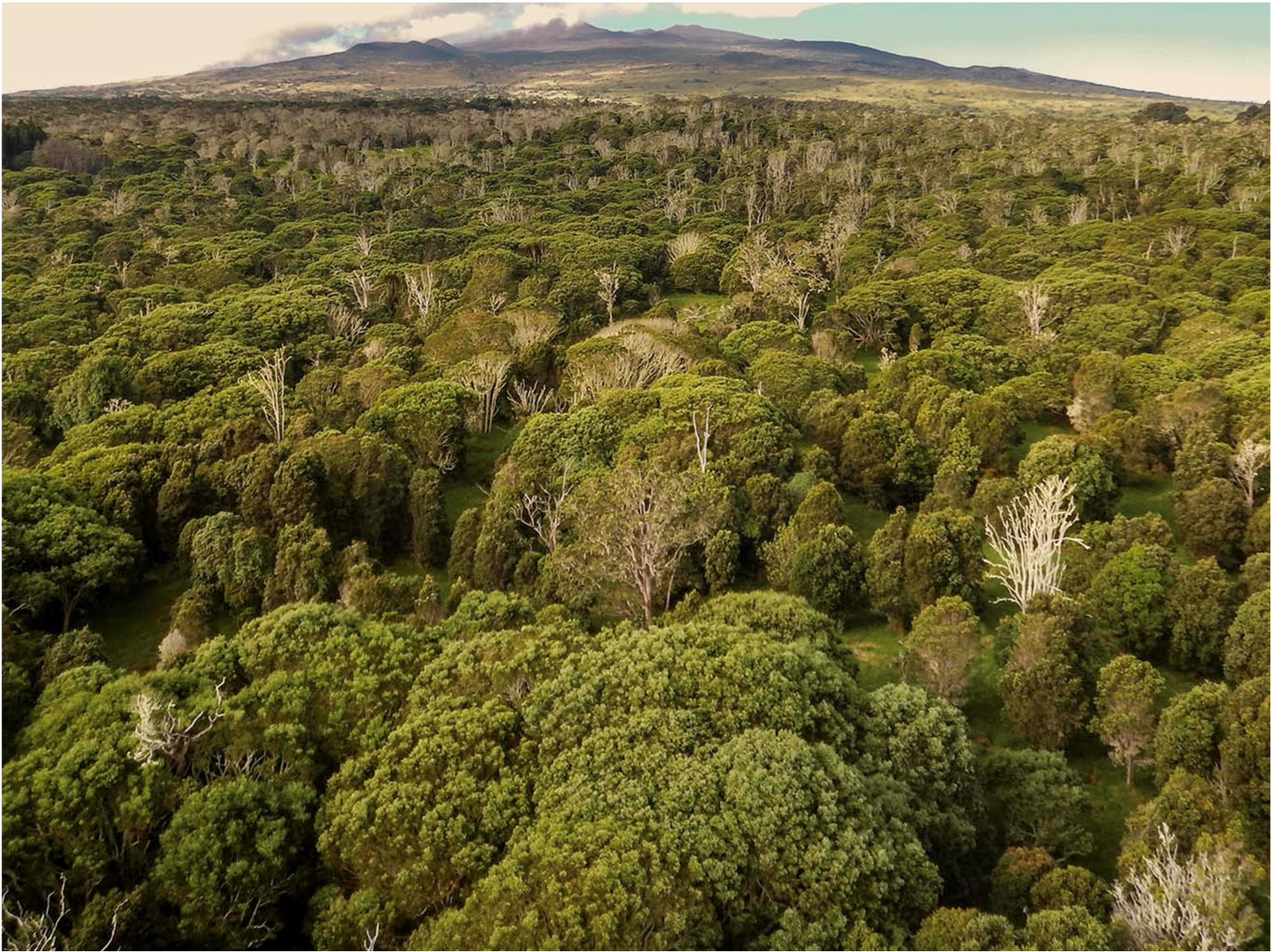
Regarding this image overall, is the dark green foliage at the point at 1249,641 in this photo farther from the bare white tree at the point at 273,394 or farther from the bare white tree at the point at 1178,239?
the bare white tree at the point at 1178,239

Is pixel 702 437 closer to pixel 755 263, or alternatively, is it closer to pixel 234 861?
pixel 234 861

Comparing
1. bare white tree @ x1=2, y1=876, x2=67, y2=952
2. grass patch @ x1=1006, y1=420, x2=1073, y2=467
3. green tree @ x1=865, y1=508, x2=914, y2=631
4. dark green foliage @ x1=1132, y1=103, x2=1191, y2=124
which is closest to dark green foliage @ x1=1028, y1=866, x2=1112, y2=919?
green tree @ x1=865, y1=508, x2=914, y2=631

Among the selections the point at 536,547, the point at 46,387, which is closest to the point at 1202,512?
the point at 536,547

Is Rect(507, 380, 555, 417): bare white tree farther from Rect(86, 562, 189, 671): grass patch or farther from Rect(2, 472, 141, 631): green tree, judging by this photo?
Rect(2, 472, 141, 631): green tree

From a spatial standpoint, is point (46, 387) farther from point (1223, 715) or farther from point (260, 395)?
point (1223, 715)

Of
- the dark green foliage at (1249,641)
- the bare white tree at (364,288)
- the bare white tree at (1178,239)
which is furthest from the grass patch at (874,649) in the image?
the bare white tree at (1178,239)

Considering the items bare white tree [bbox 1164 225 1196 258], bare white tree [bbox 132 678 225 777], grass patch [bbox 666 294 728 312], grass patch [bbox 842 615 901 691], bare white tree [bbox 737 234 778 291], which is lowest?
grass patch [bbox 842 615 901 691]
